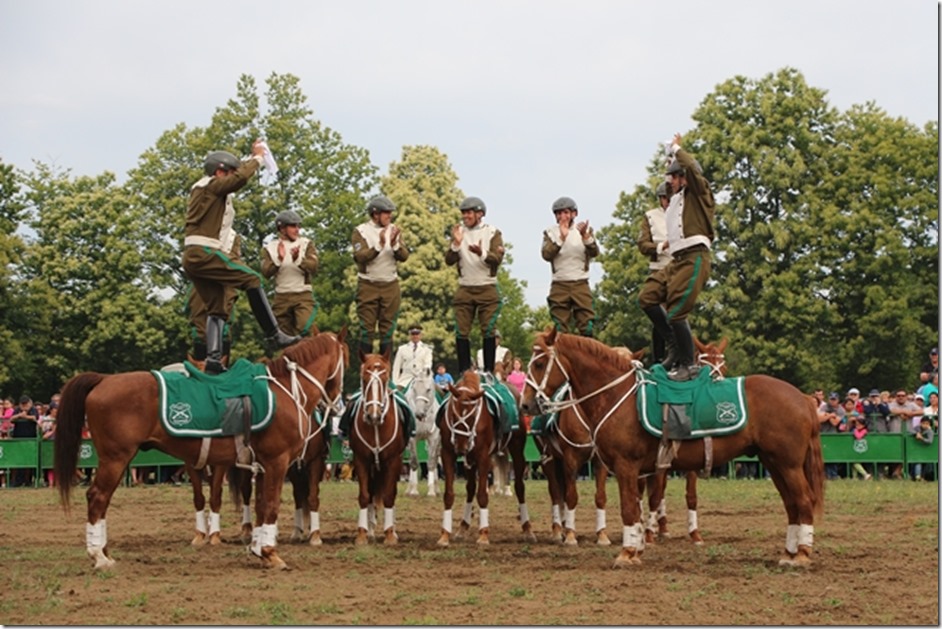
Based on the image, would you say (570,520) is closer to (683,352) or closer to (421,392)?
(683,352)

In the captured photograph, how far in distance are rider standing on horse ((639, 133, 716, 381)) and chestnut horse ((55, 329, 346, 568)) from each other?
4.50 metres

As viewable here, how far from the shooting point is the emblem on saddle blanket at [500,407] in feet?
61.0

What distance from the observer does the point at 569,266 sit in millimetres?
19719

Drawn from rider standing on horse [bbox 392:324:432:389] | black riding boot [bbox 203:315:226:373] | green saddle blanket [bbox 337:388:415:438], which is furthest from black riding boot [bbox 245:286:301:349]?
rider standing on horse [bbox 392:324:432:389]

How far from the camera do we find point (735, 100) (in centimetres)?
5572

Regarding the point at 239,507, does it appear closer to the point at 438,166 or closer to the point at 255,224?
the point at 255,224

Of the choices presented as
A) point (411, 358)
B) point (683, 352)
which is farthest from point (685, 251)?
point (411, 358)

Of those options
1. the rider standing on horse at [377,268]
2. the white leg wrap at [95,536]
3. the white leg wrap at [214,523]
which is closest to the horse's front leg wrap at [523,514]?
the rider standing on horse at [377,268]

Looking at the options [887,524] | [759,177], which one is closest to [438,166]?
[759,177]

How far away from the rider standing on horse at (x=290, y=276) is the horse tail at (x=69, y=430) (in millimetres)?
5135

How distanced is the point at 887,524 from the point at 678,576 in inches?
280

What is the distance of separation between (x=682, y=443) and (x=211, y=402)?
17.9ft

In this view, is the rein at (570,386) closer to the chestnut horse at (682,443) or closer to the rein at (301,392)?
the chestnut horse at (682,443)

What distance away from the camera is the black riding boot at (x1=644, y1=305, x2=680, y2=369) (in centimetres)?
1620
